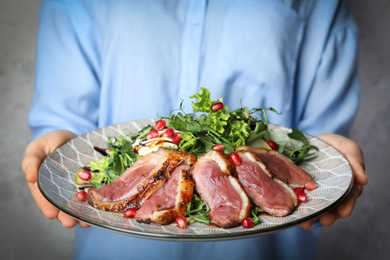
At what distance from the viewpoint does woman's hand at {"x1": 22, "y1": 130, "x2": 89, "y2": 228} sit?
2112 mm

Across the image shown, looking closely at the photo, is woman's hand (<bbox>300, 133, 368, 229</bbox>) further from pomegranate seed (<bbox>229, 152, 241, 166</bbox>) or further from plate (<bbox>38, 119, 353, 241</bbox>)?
pomegranate seed (<bbox>229, 152, 241, 166</bbox>)

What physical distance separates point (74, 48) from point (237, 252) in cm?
189

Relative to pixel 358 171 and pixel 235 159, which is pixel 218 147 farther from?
pixel 358 171

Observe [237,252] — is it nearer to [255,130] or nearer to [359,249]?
[255,130]

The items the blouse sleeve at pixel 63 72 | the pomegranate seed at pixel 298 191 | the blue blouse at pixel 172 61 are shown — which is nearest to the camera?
the pomegranate seed at pixel 298 191

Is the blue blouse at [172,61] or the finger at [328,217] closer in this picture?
the finger at [328,217]

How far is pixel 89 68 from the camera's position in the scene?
3137mm

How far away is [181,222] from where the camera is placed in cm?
174

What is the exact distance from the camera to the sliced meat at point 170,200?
1771mm

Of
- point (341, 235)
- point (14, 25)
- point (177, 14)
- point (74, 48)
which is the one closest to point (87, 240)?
point (74, 48)

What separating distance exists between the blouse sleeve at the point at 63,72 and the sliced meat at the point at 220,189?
54.0 inches

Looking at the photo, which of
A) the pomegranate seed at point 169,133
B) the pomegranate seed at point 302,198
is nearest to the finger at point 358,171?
the pomegranate seed at point 302,198

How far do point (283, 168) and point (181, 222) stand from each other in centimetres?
70

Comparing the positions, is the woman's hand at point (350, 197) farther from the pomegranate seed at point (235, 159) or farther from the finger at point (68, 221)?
the finger at point (68, 221)
